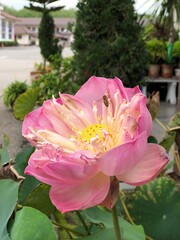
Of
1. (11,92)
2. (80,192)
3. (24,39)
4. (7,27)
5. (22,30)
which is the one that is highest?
(80,192)

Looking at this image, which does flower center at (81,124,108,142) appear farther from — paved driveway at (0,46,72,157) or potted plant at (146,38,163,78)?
potted plant at (146,38,163,78)

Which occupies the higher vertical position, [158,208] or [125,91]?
[125,91]

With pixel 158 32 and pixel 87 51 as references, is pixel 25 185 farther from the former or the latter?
pixel 158 32

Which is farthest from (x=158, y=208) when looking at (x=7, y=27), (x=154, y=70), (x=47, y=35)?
(x=7, y=27)

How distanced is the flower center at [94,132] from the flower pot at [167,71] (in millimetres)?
6187

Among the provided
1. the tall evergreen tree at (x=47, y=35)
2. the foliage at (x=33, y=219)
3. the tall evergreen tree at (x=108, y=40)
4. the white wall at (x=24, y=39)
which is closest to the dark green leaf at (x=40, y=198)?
the foliage at (x=33, y=219)

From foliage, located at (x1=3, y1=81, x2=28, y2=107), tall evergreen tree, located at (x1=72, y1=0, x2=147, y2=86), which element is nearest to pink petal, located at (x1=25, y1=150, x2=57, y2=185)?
tall evergreen tree, located at (x1=72, y1=0, x2=147, y2=86)

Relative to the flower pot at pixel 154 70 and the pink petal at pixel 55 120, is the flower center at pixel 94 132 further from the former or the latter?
the flower pot at pixel 154 70

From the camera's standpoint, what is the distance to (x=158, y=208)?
605 mm

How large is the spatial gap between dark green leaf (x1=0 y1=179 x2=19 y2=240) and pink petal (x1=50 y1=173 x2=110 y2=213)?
0.06m

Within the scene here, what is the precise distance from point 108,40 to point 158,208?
4563 millimetres

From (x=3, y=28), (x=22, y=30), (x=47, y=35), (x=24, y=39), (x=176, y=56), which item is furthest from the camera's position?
(x=24, y=39)

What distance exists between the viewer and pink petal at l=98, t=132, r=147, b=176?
12.4 inches

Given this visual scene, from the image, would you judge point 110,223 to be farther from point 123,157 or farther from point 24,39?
point 24,39
